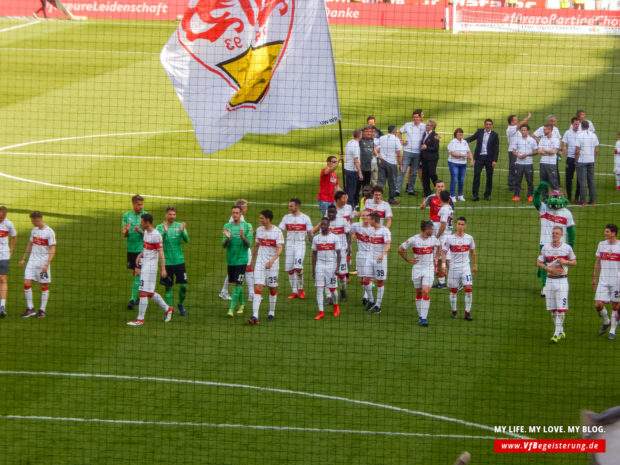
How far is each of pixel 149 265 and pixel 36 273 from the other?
82.6 inches

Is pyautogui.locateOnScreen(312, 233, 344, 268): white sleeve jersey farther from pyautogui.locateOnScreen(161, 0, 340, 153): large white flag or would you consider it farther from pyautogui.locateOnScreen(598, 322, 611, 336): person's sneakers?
pyautogui.locateOnScreen(598, 322, 611, 336): person's sneakers

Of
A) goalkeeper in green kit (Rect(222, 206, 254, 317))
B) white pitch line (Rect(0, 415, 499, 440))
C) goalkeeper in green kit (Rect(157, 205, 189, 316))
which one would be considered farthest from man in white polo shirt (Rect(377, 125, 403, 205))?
white pitch line (Rect(0, 415, 499, 440))

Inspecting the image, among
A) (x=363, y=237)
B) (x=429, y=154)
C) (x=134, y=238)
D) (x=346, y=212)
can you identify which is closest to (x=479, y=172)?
(x=429, y=154)

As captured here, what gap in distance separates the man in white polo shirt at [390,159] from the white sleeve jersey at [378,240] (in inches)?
279

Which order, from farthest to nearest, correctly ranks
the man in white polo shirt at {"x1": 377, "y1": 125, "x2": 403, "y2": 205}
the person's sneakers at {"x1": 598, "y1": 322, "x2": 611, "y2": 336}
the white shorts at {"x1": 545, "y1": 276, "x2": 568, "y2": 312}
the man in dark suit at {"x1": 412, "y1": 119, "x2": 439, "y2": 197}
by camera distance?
the man in dark suit at {"x1": 412, "y1": 119, "x2": 439, "y2": 197} < the man in white polo shirt at {"x1": 377, "y1": 125, "x2": 403, "y2": 205} < the person's sneakers at {"x1": 598, "y1": 322, "x2": 611, "y2": 336} < the white shorts at {"x1": 545, "y1": 276, "x2": 568, "y2": 312}

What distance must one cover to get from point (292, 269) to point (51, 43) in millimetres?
30833

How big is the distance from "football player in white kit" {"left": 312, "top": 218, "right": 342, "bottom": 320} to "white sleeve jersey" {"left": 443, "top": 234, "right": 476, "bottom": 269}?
1.91 m

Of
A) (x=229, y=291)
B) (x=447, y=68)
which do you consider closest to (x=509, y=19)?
(x=447, y=68)

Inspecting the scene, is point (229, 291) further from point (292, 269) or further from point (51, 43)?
point (51, 43)

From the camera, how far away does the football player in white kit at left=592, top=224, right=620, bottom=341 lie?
52.5ft

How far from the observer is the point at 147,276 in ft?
54.1

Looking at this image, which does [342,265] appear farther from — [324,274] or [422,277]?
[422,277]

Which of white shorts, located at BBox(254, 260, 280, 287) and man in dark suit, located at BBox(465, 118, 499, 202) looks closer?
white shorts, located at BBox(254, 260, 280, 287)

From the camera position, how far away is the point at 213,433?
1306cm
